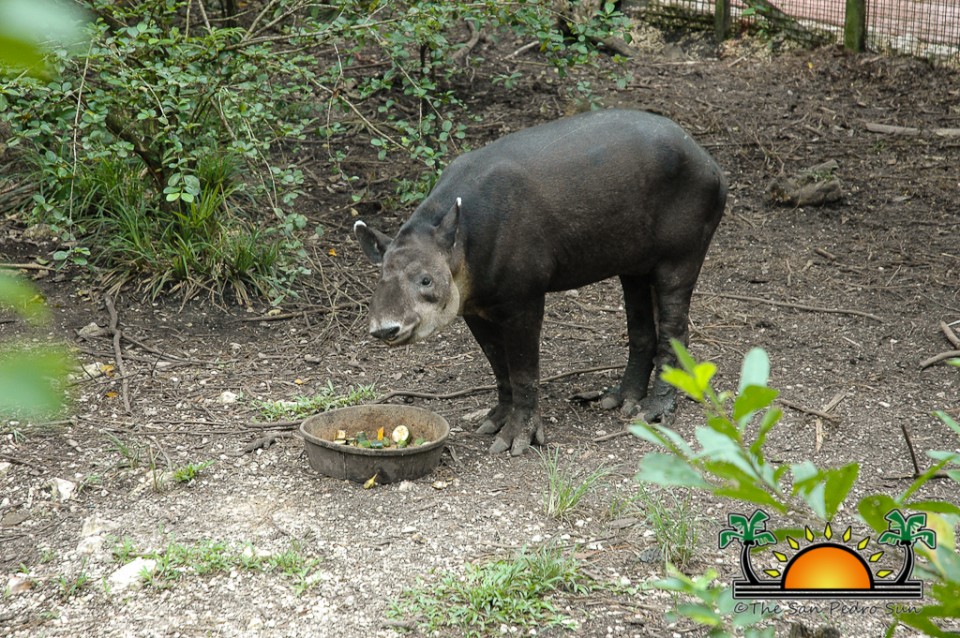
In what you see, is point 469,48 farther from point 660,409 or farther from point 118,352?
point 660,409

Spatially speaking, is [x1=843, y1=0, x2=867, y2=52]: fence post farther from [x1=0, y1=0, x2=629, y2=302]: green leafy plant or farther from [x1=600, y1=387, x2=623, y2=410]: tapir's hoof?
[x1=600, y1=387, x2=623, y2=410]: tapir's hoof

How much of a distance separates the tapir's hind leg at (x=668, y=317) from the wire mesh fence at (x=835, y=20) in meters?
6.51

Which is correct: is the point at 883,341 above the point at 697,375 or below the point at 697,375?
below

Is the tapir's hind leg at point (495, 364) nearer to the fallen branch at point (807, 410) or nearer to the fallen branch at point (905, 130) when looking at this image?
the fallen branch at point (807, 410)

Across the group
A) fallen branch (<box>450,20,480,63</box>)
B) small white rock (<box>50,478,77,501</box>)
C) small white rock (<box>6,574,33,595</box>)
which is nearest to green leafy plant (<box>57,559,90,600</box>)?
small white rock (<box>6,574,33,595</box>)

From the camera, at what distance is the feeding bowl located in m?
4.72

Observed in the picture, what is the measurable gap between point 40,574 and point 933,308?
18.2ft

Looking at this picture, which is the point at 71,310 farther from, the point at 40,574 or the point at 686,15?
the point at 686,15

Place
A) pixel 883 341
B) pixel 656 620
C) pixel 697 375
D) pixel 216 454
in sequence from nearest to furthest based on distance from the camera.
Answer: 1. pixel 697 375
2. pixel 656 620
3. pixel 216 454
4. pixel 883 341

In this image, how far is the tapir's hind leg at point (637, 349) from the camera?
578 cm

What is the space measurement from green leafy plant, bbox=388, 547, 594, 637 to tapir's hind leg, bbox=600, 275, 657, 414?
6.10ft

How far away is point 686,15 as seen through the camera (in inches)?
459

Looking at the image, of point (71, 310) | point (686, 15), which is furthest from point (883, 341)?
point (686, 15)

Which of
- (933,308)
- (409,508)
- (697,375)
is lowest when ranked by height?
(933,308)
